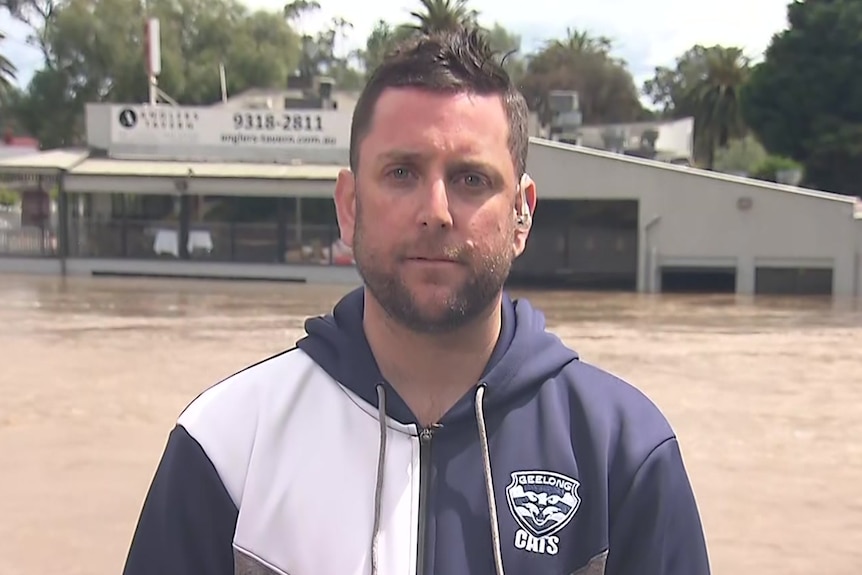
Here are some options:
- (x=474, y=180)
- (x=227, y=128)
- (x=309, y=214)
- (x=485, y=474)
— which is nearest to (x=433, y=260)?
(x=474, y=180)

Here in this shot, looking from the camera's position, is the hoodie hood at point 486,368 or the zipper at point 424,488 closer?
the zipper at point 424,488

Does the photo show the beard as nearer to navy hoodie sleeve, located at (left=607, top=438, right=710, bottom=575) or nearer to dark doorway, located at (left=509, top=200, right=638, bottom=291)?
navy hoodie sleeve, located at (left=607, top=438, right=710, bottom=575)

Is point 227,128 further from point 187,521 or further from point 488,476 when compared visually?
point 488,476

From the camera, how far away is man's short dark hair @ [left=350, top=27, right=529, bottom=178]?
195 cm

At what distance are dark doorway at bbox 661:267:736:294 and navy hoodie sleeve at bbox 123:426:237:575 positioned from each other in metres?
26.1

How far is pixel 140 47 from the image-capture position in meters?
51.0

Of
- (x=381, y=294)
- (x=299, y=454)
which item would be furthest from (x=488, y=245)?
(x=299, y=454)

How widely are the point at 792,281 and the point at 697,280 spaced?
262cm

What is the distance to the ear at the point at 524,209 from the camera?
205 cm

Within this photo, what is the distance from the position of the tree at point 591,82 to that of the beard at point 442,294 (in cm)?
5719

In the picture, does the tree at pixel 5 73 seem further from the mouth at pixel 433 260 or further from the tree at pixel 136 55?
the mouth at pixel 433 260

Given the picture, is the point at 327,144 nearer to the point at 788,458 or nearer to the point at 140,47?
the point at 788,458

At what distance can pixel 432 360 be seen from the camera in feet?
6.72

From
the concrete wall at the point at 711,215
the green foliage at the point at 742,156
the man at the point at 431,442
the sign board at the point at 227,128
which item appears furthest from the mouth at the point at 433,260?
the green foliage at the point at 742,156
